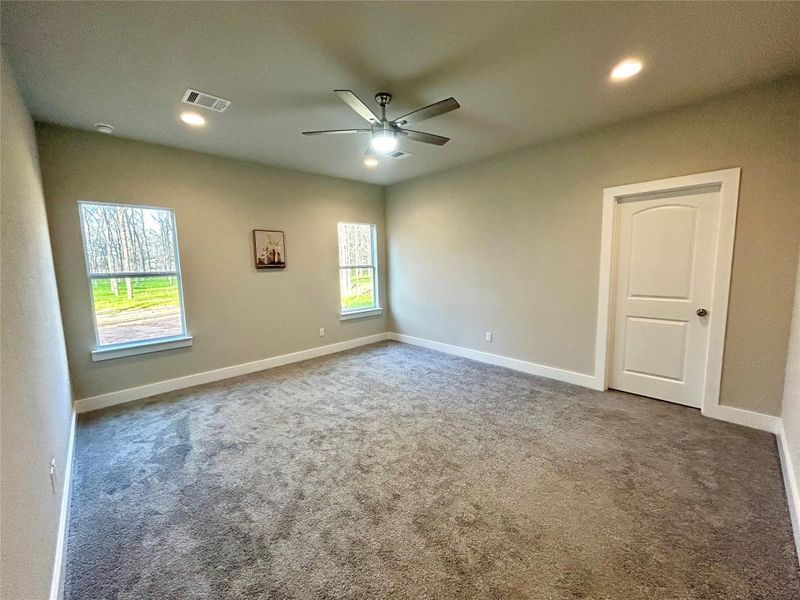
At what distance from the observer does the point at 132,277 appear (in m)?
3.55

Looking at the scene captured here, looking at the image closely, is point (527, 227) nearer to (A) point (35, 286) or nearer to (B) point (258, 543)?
(B) point (258, 543)

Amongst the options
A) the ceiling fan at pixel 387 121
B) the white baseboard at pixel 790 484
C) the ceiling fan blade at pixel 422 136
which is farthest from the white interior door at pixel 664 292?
the ceiling fan at pixel 387 121

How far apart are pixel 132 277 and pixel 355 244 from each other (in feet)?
9.82

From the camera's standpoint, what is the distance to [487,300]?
4.53 m

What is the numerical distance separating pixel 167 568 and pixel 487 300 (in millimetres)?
3934

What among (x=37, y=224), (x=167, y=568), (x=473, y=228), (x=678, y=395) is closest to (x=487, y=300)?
(x=473, y=228)

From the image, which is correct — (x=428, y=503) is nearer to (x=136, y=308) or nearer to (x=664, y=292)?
(x=664, y=292)

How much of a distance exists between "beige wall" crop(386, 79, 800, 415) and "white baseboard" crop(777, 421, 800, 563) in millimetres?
461

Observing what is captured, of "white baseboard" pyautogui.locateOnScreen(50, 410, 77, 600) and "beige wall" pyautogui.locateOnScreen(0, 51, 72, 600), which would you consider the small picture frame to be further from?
"white baseboard" pyautogui.locateOnScreen(50, 410, 77, 600)

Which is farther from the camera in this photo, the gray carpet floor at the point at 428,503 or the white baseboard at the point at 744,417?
the white baseboard at the point at 744,417

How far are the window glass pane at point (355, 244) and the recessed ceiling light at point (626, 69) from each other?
3867mm

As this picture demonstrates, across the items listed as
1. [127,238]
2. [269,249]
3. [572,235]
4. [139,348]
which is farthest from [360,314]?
[572,235]

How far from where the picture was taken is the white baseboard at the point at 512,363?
146 inches

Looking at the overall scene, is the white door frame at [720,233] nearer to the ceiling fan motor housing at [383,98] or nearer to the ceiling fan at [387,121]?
the ceiling fan at [387,121]
